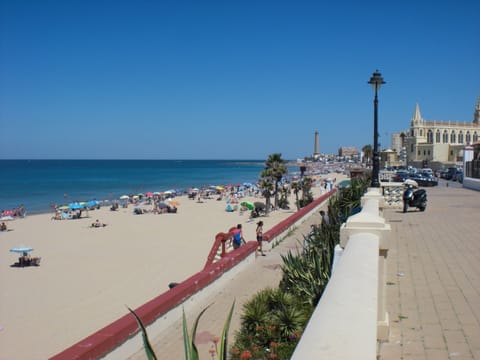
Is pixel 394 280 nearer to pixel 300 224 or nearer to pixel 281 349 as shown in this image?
pixel 281 349

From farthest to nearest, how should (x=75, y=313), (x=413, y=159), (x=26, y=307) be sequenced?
(x=413, y=159)
(x=26, y=307)
(x=75, y=313)

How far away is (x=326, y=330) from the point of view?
184 cm

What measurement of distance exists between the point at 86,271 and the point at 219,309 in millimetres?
10842

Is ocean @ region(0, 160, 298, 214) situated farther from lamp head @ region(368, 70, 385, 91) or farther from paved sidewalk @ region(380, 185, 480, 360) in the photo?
paved sidewalk @ region(380, 185, 480, 360)

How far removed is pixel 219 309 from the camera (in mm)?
7160

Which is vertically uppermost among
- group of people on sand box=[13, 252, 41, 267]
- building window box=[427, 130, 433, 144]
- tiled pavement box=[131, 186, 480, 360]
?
building window box=[427, 130, 433, 144]

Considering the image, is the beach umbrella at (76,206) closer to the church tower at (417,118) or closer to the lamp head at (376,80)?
the lamp head at (376,80)

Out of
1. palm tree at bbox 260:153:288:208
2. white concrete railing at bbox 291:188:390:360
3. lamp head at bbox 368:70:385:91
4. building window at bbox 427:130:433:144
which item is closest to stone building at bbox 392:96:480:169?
building window at bbox 427:130:433:144

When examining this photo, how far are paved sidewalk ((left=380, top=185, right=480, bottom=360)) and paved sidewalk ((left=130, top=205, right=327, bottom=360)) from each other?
1943 millimetres

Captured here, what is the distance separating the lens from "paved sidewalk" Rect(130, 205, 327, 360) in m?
5.66

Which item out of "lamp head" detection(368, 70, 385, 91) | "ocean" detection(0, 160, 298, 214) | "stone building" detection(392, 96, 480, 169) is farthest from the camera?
"stone building" detection(392, 96, 480, 169)

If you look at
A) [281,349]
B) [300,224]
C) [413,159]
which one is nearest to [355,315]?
[281,349]

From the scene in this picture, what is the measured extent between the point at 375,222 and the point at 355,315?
2251 mm

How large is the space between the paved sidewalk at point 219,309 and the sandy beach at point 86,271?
378 centimetres
